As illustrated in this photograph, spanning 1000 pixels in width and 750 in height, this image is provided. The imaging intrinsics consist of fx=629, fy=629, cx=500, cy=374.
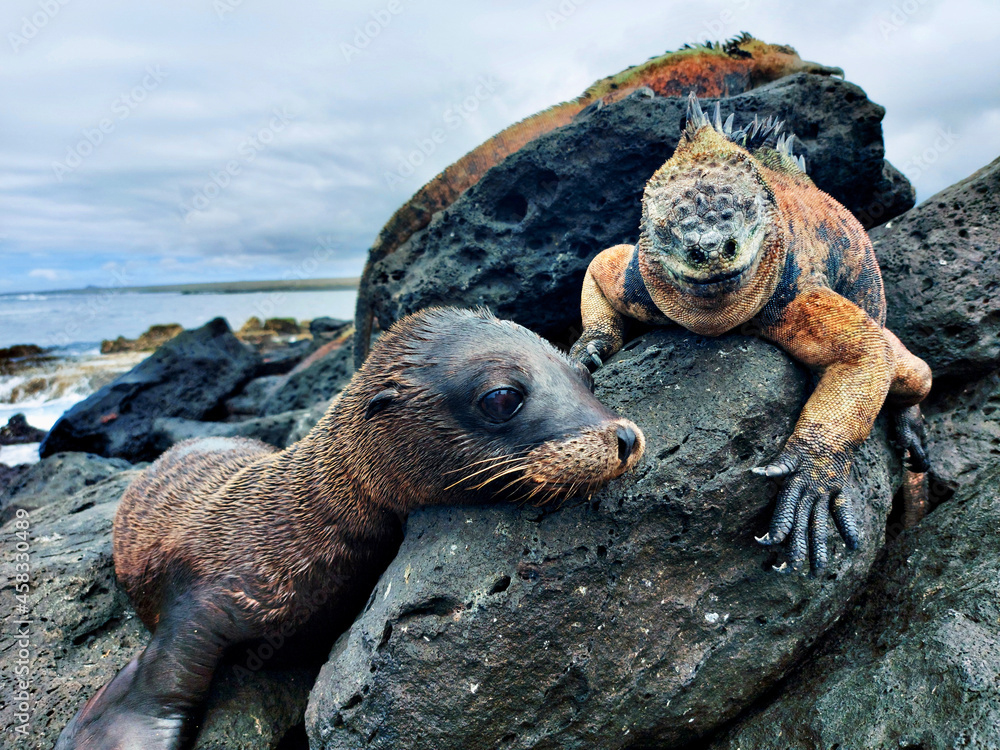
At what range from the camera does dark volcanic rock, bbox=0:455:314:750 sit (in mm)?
3412

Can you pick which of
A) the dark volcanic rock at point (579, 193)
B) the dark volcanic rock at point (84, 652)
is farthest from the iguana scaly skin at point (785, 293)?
the dark volcanic rock at point (84, 652)

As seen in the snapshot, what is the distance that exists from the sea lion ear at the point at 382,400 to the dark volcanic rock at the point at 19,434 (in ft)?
42.5

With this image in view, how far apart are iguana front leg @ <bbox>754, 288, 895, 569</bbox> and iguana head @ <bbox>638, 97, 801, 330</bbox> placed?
0.95ft

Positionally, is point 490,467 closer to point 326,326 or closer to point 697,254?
point 697,254

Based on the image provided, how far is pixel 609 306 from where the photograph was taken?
404 cm

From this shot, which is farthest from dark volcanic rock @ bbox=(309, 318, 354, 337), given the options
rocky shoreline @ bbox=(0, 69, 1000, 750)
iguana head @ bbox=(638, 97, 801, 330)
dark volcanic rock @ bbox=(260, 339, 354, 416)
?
iguana head @ bbox=(638, 97, 801, 330)

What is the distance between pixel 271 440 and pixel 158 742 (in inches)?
188

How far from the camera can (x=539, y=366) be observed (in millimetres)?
3021

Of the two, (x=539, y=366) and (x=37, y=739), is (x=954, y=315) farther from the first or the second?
(x=37, y=739)

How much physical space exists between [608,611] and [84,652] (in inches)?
129

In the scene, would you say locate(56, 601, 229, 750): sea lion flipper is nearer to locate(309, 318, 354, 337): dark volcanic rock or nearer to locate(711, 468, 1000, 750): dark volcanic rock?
locate(711, 468, 1000, 750): dark volcanic rock

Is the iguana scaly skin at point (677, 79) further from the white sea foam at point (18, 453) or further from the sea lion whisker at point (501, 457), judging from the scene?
the white sea foam at point (18, 453)

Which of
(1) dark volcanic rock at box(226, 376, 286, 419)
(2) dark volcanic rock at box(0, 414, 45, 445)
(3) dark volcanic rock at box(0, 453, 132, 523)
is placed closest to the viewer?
(3) dark volcanic rock at box(0, 453, 132, 523)

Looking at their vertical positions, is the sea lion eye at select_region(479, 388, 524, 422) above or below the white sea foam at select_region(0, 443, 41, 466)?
above
